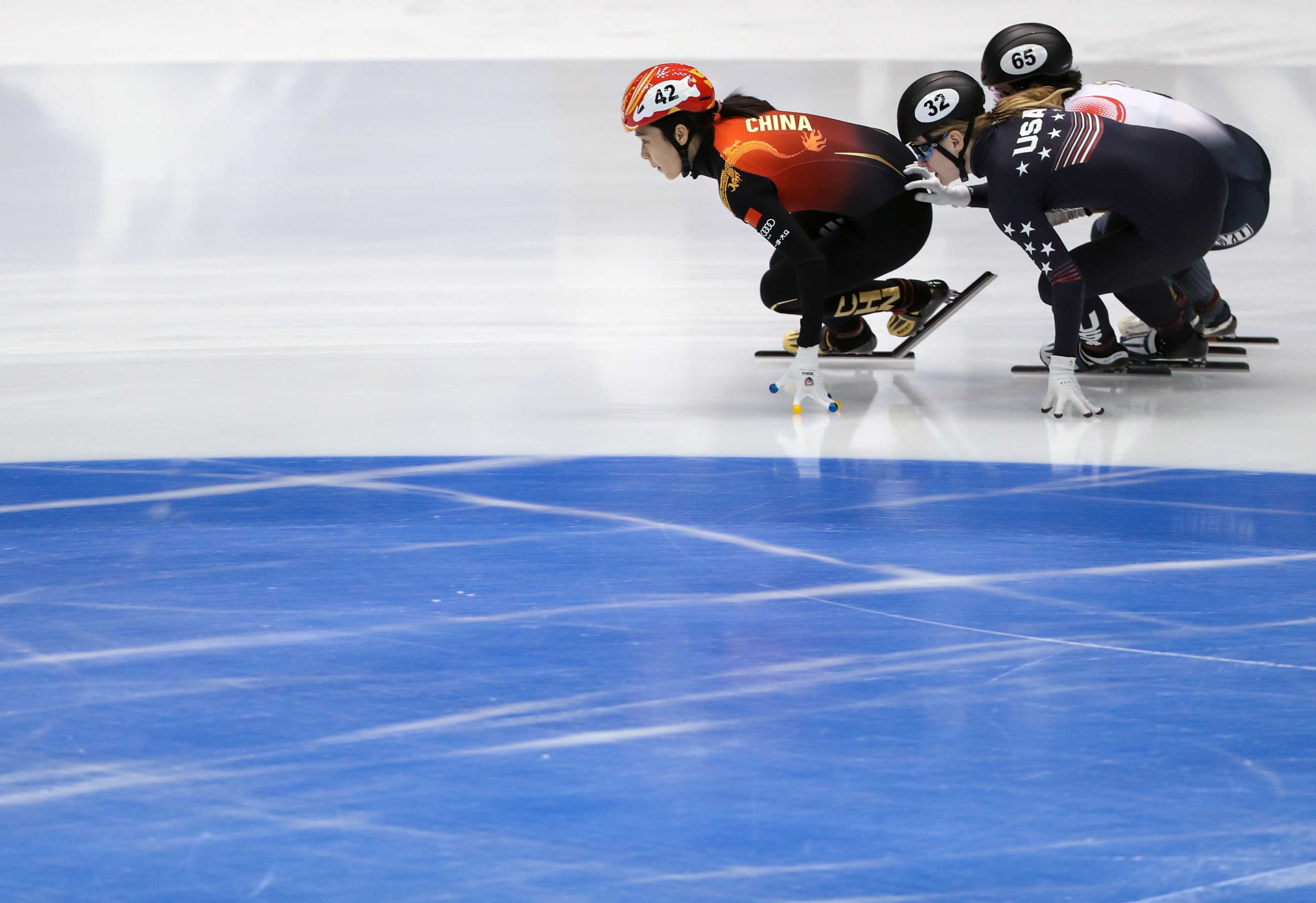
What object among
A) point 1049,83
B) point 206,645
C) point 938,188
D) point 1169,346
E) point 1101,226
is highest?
point 1049,83

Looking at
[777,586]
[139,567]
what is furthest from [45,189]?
[777,586]

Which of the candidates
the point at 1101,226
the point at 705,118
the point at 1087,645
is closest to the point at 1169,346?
the point at 1101,226

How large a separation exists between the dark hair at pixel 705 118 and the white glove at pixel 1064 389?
129 cm

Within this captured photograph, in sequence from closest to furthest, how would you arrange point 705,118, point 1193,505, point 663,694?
1. point 663,694
2. point 1193,505
3. point 705,118

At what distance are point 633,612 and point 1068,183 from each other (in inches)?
106

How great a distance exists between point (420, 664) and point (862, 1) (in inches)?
719

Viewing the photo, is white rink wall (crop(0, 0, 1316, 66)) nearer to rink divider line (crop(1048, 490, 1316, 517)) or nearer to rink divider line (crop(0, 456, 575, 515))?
rink divider line (crop(0, 456, 575, 515))

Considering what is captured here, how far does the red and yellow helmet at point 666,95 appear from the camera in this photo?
5410 mm

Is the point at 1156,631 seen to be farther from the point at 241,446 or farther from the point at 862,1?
the point at 862,1

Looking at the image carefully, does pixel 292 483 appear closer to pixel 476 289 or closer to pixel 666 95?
pixel 666 95

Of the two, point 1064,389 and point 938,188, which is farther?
point 938,188

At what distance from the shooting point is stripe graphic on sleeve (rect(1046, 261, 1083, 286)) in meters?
5.11

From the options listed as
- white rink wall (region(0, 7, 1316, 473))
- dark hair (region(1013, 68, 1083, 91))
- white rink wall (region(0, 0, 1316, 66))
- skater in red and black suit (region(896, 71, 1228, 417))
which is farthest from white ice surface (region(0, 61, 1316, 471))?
white rink wall (region(0, 0, 1316, 66))

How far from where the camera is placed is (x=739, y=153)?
5.45m
